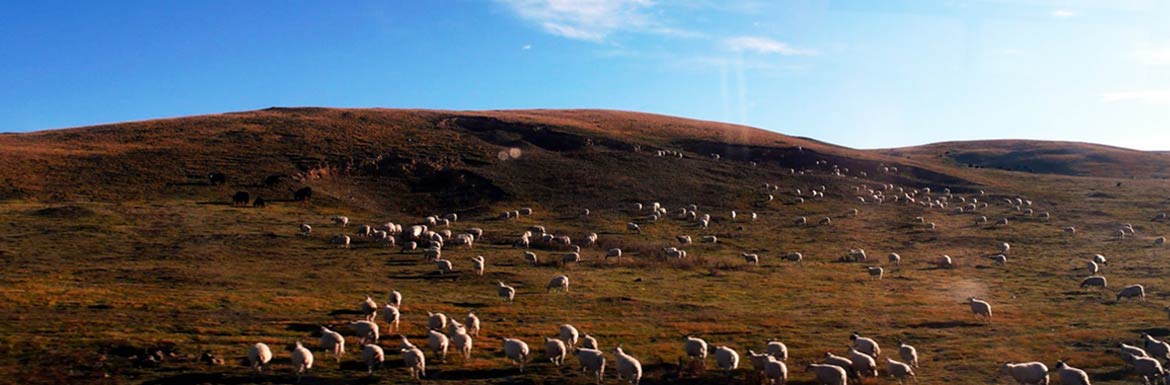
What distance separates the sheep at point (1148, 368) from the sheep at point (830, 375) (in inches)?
288

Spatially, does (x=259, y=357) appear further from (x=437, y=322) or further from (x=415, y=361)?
(x=437, y=322)

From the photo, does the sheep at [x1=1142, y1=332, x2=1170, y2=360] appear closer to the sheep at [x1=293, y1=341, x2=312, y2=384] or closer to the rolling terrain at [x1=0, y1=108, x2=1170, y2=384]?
the rolling terrain at [x1=0, y1=108, x2=1170, y2=384]

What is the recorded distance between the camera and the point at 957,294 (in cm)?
3228

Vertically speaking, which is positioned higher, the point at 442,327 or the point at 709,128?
the point at 709,128

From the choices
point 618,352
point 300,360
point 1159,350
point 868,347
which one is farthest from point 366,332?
point 1159,350

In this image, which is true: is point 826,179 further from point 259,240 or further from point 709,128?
point 259,240

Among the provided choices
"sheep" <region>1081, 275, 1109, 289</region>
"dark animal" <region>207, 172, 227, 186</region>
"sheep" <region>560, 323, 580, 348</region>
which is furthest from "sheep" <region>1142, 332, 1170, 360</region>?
"dark animal" <region>207, 172, 227, 186</region>

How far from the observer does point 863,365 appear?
1880cm

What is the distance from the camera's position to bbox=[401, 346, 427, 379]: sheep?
59.4 feet

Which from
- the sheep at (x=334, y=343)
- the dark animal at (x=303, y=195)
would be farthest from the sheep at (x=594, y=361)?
the dark animal at (x=303, y=195)

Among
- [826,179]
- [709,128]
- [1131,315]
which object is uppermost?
[709,128]

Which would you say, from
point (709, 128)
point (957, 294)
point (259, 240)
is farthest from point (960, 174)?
point (259, 240)

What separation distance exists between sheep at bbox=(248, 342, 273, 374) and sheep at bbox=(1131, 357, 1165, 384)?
20.6 meters

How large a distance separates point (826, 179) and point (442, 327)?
6359cm
